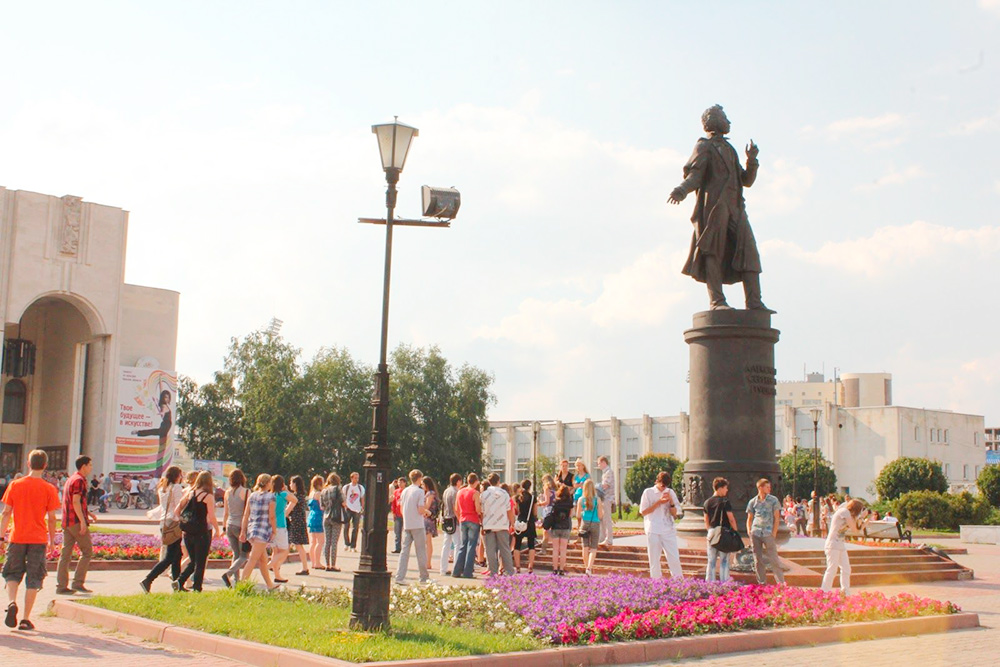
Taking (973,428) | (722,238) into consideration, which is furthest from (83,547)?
(973,428)

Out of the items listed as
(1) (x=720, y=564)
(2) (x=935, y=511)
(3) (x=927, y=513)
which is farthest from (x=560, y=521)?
(2) (x=935, y=511)

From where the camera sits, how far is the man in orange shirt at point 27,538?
10.2 m

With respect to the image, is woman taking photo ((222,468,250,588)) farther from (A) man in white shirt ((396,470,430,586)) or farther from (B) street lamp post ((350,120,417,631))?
(B) street lamp post ((350,120,417,631))

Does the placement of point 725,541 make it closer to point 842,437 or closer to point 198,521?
point 198,521

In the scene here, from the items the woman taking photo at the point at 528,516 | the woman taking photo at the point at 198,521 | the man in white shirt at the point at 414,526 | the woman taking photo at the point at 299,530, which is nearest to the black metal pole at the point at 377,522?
the woman taking photo at the point at 198,521

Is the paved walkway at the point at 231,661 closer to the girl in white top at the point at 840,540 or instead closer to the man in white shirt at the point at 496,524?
the girl in white top at the point at 840,540

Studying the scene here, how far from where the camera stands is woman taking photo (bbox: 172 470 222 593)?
496 inches

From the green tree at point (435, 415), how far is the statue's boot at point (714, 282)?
155 ft

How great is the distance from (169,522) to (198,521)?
1.41 feet

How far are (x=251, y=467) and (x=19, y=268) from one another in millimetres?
20630

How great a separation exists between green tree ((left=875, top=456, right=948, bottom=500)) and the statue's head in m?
48.8

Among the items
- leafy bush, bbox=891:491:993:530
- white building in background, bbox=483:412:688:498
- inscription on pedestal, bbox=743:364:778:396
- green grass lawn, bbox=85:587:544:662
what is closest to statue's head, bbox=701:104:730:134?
inscription on pedestal, bbox=743:364:778:396

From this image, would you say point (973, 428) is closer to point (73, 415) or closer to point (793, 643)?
point (73, 415)

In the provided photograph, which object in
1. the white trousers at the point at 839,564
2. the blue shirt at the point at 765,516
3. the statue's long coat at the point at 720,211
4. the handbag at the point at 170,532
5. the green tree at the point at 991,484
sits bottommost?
the white trousers at the point at 839,564
